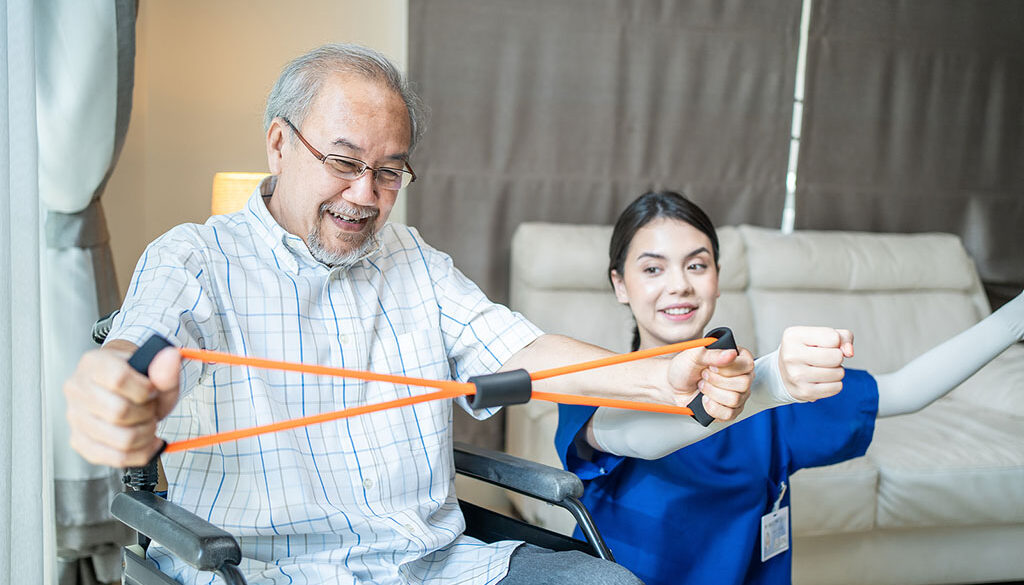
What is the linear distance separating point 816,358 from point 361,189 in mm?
721

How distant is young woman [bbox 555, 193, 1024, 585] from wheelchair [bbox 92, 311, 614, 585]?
15cm

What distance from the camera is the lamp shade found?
2.40 metres

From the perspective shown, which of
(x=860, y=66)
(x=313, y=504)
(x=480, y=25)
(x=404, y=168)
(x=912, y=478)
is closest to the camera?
(x=313, y=504)

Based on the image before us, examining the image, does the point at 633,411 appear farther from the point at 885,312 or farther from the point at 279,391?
the point at 885,312

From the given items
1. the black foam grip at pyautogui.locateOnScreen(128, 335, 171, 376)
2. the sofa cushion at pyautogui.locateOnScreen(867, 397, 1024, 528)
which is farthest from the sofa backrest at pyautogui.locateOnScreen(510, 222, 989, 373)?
the black foam grip at pyautogui.locateOnScreen(128, 335, 171, 376)

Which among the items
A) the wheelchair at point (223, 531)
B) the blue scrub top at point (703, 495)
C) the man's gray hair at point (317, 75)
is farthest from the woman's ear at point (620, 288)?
the man's gray hair at point (317, 75)

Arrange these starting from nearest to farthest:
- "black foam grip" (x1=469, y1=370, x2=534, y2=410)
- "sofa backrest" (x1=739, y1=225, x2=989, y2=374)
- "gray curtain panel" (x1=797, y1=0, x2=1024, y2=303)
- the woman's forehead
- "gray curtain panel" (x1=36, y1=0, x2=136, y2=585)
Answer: "black foam grip" (x1=469, y1=370, x2=534, y2=410), the woman's forehead, "gray curtain panel" (x1=36, y1=0, x2=136, y2=585), "sofa backrest" (x1=739, y1=225, x2=989, y2=374), "gray curtain panel" (x1=797, y1=0, x2=1024, y2=303)

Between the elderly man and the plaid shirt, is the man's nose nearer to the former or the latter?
the elderly man

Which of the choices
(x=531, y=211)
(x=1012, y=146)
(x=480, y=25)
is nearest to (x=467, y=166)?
(x=531, y=211)

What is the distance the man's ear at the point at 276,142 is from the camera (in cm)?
139

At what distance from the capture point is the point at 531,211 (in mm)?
3295

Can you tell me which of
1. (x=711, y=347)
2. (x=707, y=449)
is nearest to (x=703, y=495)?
(x=707, y=449)

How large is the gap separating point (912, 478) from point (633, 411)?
143 centimetres

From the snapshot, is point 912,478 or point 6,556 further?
point 912,478
